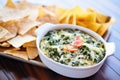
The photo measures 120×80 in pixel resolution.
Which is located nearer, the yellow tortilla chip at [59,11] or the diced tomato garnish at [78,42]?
the diced tomato garnish at [78,42]

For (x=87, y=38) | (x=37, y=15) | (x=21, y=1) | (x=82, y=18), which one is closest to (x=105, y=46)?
(x=87, y=38)

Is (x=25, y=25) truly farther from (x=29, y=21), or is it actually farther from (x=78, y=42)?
(x=78, y=42)

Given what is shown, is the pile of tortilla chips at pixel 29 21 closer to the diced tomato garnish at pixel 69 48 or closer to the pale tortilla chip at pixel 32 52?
the pale tortilla chip at pixel 32 52

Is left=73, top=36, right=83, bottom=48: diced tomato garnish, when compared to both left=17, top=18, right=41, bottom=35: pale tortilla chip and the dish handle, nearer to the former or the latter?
the dish handle

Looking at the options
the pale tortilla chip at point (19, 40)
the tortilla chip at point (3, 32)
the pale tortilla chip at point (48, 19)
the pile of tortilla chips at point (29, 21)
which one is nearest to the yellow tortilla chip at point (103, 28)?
the pile of tortilla chips at point (29, 21)

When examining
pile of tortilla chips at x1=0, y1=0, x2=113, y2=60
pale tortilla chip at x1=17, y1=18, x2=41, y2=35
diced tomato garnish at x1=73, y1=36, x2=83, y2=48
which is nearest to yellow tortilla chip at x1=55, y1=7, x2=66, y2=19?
pile of tortilla chips at x1=0, y1=0, x2=113, y2=60

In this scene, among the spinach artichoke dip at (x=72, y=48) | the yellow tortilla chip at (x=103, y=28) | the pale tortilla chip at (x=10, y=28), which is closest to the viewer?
the spinach artichoke dip at (x=72, y=48)

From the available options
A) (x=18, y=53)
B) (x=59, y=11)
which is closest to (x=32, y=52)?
(x=18, y=53)
